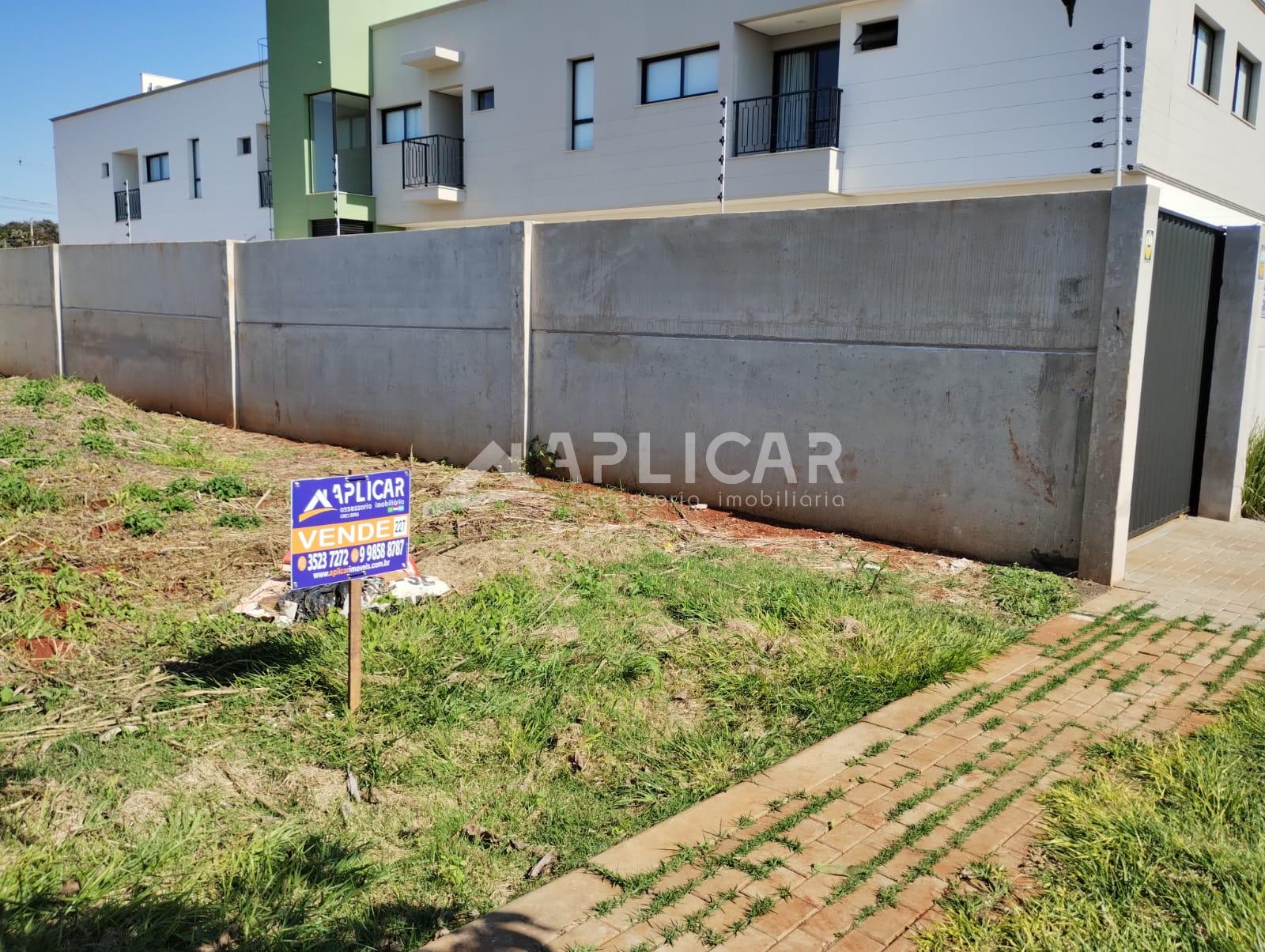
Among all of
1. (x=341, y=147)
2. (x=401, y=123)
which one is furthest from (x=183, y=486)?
(x=341, y=147)

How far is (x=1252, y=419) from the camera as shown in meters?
9.52

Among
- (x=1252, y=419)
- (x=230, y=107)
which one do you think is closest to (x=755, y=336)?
(x=1252, y=419)

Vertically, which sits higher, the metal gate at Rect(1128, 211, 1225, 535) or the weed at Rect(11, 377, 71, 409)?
the metal gate at Rect(1128, 211, 1225, 535)

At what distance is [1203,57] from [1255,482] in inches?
379

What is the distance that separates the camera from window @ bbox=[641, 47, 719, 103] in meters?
17.7

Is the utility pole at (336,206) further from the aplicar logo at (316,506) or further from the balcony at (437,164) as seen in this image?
the aplicar logo at (316,506)

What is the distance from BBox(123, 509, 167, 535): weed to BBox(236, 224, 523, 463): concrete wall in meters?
3.80

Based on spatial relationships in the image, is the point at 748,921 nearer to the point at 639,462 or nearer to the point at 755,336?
the point at 755,336

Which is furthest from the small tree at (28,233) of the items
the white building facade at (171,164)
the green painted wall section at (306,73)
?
the green painted wall section at (306,73)

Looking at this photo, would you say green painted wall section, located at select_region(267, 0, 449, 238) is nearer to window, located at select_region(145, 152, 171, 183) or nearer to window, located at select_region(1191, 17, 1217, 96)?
window, located at select_region(145, 152, 171, 183)

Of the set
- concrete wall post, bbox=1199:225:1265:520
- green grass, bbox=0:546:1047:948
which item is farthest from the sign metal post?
concrete wall post, bbox=1199:225:1265:520

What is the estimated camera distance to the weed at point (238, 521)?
768cm

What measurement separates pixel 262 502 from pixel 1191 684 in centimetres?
690

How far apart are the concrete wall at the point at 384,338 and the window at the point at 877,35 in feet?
29.0
